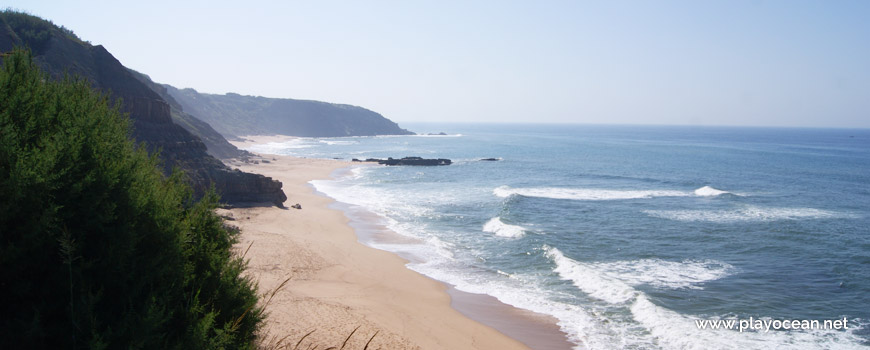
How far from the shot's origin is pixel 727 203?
36.6 metres

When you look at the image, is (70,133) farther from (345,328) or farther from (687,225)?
(687,225)

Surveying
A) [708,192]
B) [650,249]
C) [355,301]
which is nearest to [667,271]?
[650,249]

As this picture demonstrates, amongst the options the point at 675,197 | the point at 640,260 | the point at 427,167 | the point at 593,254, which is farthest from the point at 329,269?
the point at 427,167

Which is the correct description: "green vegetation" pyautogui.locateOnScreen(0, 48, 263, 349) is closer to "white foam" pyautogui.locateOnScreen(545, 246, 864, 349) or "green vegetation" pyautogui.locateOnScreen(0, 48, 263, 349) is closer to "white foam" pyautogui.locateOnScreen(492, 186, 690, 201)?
"white foam" pyautogui.locateOnScreen(545, 246, 864, 349)

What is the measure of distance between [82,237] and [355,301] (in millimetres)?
11180

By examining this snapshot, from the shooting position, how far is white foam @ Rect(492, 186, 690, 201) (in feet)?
130

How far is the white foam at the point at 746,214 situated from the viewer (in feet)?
102

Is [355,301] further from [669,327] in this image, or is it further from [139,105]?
[139,105]

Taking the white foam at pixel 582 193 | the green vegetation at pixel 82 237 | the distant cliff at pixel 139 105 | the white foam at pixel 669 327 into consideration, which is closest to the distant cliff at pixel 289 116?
the distant cliff at pixel 139 105

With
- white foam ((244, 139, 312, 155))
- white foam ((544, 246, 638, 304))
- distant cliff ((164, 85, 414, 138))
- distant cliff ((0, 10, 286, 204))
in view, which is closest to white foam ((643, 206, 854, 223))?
white foam ((544, 246, 638, 304))

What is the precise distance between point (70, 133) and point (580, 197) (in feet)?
118

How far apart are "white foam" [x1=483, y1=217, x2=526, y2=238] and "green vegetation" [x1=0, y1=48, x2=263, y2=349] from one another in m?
19.9

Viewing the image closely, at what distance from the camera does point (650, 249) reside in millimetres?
24016

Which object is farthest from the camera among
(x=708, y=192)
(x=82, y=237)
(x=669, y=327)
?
(x=708, y=192)
